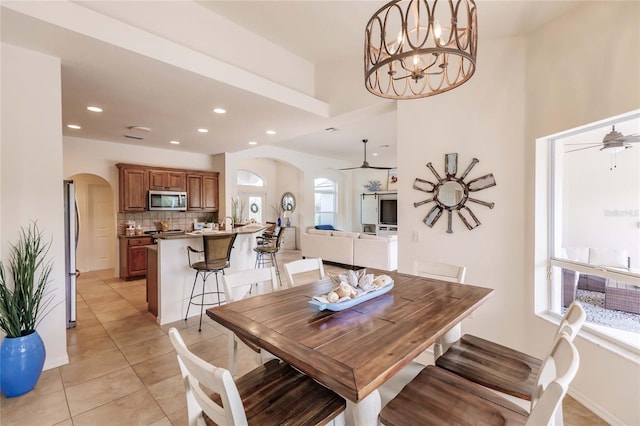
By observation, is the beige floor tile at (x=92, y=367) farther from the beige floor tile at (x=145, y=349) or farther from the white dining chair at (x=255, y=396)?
the white dining chair at (x=255, y=396)

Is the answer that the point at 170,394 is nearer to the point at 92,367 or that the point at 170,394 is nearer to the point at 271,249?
the point at 92,367

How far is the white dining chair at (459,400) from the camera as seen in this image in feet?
3.60

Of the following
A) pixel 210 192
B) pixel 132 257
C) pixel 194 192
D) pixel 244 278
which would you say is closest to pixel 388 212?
pixel 210 192

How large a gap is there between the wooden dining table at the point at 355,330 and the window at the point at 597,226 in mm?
997

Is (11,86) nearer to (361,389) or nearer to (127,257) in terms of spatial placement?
(361,389)

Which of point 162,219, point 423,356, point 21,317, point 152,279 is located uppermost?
point 162,219

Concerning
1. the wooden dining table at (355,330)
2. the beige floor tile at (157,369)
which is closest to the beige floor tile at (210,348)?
the beige floor tile at (157,369)

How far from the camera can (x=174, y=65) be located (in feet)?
8.29

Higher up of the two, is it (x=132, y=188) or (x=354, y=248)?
(x=132, y=188)

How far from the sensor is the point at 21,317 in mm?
2191

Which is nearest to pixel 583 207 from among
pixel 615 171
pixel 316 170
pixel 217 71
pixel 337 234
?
pixel 615 171

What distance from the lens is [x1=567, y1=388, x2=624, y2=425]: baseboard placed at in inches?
75.0

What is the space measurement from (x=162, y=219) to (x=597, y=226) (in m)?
6.95

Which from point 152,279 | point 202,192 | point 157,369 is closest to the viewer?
point 157,369
